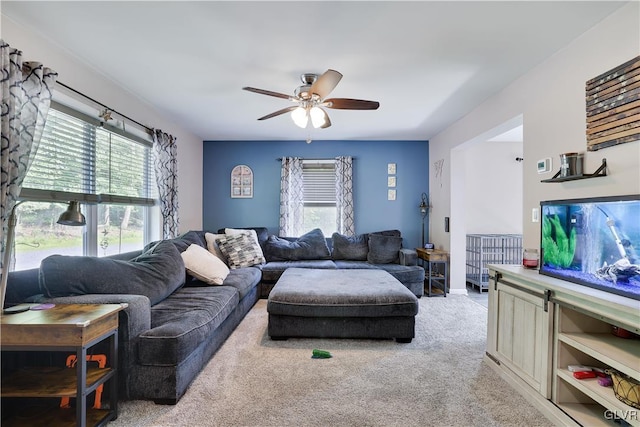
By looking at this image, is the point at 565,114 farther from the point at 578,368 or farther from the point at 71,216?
the point at 71,216

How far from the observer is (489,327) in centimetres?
254

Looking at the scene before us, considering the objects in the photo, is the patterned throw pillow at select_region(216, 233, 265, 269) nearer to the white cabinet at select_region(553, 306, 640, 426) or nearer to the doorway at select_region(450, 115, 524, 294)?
the white cabinet at select_region(553, 306, 640, 426)

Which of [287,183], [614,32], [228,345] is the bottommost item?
[228,345]

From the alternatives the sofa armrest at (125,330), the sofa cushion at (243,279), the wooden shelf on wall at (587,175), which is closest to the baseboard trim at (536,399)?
the wooden shelf on wall at (587,175)

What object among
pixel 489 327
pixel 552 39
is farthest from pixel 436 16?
pixel 489 327

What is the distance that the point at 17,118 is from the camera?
1903 millimetres

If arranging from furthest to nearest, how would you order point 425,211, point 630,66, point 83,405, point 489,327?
point 425,211
point 489,327
point 630,66
point 83,405

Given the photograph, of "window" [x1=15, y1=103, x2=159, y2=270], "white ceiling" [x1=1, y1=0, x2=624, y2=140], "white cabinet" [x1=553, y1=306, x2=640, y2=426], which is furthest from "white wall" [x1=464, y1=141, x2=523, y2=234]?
"window" [x1=15, y1=103, x2=159, y2=270]

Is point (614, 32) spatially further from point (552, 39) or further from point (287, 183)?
point (287, 183)

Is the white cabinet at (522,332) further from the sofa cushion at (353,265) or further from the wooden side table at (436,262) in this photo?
the sofa cushion at (353,265)

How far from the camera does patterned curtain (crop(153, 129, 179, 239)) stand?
380 centimetres

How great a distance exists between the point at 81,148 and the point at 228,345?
2200mm

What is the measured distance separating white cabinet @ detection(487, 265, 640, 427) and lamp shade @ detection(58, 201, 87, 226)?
111 inches

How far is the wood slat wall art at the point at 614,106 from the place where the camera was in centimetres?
179
